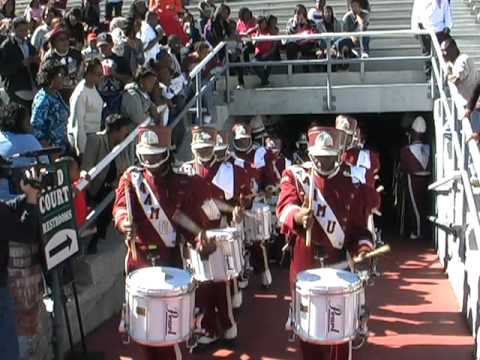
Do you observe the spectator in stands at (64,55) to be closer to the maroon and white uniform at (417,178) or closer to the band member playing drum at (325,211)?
the band member playing drum at (325,211)

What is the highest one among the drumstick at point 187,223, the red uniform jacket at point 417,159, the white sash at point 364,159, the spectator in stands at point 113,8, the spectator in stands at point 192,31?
the spectator in stands at point 113,8

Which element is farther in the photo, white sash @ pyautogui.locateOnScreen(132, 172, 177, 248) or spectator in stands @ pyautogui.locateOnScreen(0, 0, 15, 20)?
spectator in stands @ pyautogui.locateOnScreen(0, 0, 15, 20)

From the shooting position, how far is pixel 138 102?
915 cm

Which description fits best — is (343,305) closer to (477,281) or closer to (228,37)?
(477,281)

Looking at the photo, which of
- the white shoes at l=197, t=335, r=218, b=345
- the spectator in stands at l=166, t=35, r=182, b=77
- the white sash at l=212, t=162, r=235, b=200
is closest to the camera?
the white shoes at l=197, t=335, r=218, b=345

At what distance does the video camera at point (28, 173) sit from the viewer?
5527 millimetres

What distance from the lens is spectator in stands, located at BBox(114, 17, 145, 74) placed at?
10.7 m

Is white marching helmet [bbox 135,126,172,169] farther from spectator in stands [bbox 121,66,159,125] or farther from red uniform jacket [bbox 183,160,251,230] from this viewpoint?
spectator in stands [bbox 121,66,159,125]

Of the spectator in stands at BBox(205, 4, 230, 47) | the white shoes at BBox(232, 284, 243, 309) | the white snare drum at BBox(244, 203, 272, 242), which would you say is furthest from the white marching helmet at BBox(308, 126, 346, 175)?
the spectator in stands at BBox(205, 4, 230, 47)

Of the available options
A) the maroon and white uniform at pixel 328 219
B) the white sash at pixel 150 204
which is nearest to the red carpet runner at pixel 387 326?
the maroon and white uniform at pixel 328 219

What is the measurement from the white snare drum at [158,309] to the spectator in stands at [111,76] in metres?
3.58

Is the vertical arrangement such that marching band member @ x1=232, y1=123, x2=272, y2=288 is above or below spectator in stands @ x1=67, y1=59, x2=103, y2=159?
below

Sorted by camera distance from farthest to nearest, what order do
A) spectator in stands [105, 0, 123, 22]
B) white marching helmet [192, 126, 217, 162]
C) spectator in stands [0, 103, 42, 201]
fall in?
spectator in stands [105, 0, 123, 22] < white marching helmet [192, 126, 217, 162] < spectator in stands [0, 103, 42, 201]

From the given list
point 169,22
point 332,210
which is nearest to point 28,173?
point 332,210
